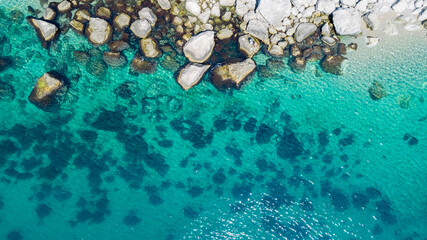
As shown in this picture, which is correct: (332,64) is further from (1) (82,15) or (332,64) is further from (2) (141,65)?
(1) (82,15)

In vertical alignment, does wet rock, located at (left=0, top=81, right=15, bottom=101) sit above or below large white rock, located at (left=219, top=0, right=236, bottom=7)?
below

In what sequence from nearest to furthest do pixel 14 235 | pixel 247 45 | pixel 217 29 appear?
1. pixel 14 235
2. pixel 247 45
3. pixel 217 29

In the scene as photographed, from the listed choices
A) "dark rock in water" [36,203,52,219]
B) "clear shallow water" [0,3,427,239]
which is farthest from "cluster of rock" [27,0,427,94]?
"dark rock in water" [36,203,52,219]

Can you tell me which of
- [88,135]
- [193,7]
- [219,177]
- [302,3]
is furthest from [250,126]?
[88,135]

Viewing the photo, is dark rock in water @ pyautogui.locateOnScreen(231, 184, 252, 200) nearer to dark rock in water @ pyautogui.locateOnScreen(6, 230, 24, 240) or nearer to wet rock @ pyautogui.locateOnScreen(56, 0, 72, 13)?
dark rock in water @ pyautogui.locateOnScreen(6, 230, 24, 240)

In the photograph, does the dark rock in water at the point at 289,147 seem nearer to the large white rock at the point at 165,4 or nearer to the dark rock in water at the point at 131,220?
the dark rock in water at the point at 131,220

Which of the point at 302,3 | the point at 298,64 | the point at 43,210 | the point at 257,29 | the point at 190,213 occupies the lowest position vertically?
the point at 43,210

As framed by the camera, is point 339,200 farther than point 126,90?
No
